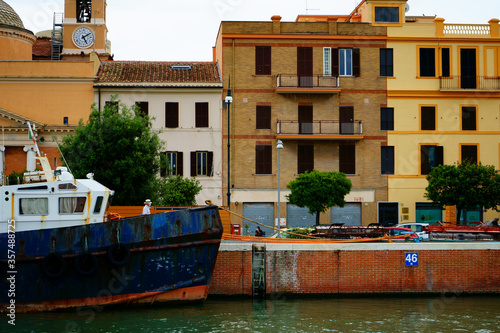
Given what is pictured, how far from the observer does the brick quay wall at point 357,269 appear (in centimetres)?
2561

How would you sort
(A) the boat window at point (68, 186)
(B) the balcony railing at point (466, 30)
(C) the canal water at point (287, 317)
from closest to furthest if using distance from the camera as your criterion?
(C) the canal water at point (287, 317)
(A) the boat window at point (68, 186)
(B) the balcony railing at point (466, 30)

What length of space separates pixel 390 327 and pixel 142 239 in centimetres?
840

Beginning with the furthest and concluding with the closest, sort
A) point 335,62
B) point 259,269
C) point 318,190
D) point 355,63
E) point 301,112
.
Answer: point 355,63, point 335,62, point 301,112, point 318,190, point 259,269

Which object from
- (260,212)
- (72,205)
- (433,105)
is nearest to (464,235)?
(72,205)

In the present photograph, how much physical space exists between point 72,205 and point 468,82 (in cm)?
3213

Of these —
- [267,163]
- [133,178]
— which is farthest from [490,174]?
[133,178]

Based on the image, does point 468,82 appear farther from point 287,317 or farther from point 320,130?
point 287,317

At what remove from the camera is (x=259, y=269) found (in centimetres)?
2570

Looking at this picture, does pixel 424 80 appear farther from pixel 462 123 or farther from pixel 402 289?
pixel 402 289

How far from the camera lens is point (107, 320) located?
70.3 ft

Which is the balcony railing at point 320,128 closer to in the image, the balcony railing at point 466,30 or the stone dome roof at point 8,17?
the balcony railing at point 466,30

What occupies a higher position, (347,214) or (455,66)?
(455,66)

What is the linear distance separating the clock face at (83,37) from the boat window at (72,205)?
136 feet

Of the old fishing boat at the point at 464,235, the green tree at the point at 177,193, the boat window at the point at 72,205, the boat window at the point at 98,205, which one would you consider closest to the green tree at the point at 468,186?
the old fishing boat at the point at 464,235
